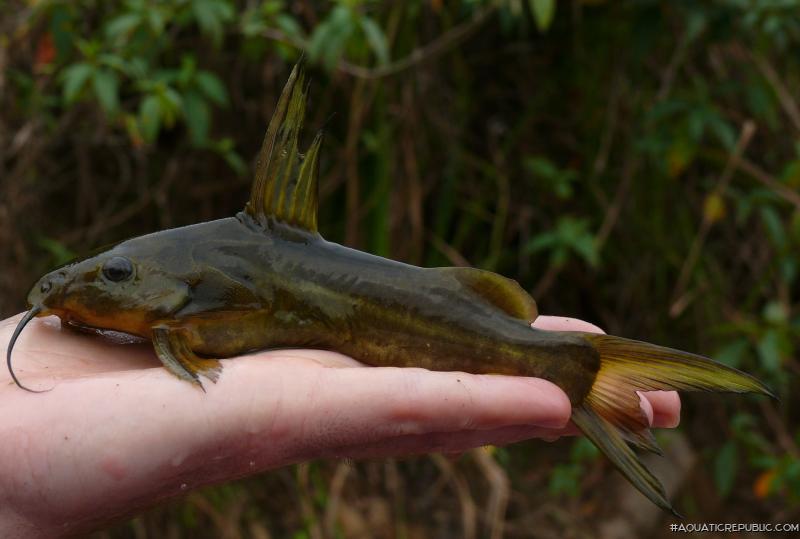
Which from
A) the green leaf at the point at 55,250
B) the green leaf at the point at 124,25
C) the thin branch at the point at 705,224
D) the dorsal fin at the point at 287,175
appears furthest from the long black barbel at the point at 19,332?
the thin branch at the point at 705,224

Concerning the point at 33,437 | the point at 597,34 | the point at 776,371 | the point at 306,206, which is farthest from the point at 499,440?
the point at 597,34

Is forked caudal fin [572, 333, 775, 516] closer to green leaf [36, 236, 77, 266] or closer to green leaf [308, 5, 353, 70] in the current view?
green leaf [308, 5, 353, 70]

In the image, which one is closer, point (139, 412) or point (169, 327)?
point (139, 412)

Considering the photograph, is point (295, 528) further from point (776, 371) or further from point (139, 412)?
point (139, 412)

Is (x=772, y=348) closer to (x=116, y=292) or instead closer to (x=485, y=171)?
(x=485, y=171)

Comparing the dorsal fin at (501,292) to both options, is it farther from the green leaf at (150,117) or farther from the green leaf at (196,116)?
the green leaf at (196,116)

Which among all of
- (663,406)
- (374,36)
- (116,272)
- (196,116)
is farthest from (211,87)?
(663,406)

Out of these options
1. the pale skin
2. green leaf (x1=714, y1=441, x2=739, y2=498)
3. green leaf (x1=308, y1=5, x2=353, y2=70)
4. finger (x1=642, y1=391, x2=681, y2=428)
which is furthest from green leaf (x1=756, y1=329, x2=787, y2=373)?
green leaf (x1=308, y1=5, x2=353, y2=70)
